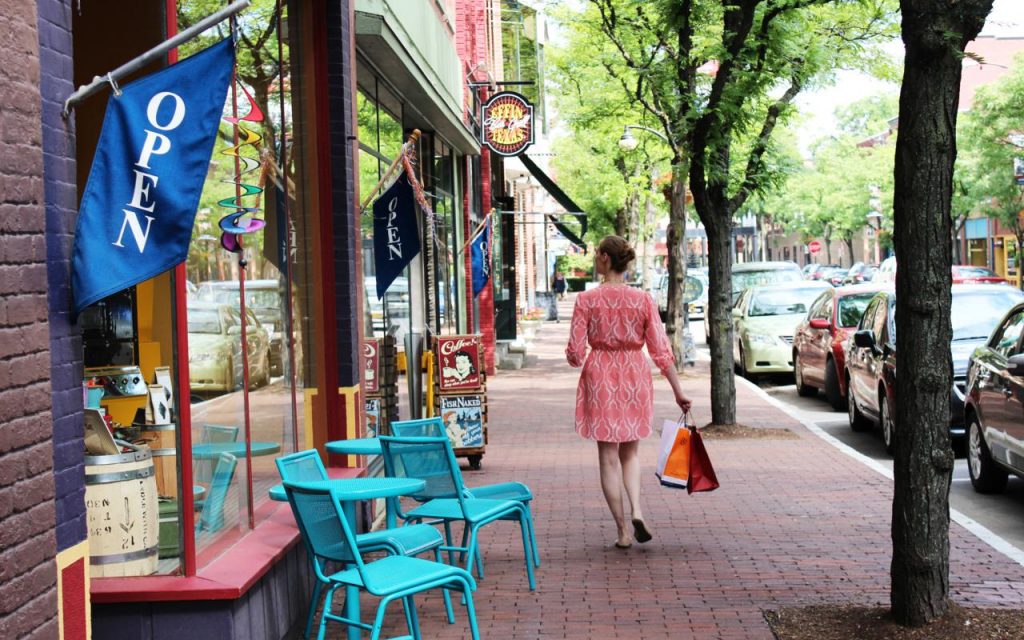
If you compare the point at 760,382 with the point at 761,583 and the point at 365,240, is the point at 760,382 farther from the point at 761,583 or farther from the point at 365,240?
the point at 761,583

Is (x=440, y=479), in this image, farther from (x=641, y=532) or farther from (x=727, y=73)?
(x=727, y=73)

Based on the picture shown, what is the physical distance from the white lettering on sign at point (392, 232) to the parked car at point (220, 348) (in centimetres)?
388

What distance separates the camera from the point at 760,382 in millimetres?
23172

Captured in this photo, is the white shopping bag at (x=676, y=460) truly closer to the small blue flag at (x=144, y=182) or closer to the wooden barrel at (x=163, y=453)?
the wooden barrel at (x=163, y=453)

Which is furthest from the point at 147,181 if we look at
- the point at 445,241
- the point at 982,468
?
the point at 445,241

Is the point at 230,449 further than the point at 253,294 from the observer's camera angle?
No

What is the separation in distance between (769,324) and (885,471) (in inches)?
429

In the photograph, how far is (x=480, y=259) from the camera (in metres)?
20.7

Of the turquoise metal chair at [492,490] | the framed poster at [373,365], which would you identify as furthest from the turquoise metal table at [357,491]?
the framed poster at [373,365]

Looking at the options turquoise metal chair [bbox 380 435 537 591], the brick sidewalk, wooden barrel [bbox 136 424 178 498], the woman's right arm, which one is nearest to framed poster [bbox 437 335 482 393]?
the brick sidewalk

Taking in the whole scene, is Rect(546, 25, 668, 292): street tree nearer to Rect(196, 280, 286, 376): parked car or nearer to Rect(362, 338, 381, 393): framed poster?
Rect(362, 338, 381, 393): framed poster

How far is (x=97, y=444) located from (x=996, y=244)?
212ft

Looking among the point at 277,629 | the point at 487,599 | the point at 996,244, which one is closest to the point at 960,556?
the point at 487,599

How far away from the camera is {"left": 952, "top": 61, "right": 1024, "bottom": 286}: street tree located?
148ft
